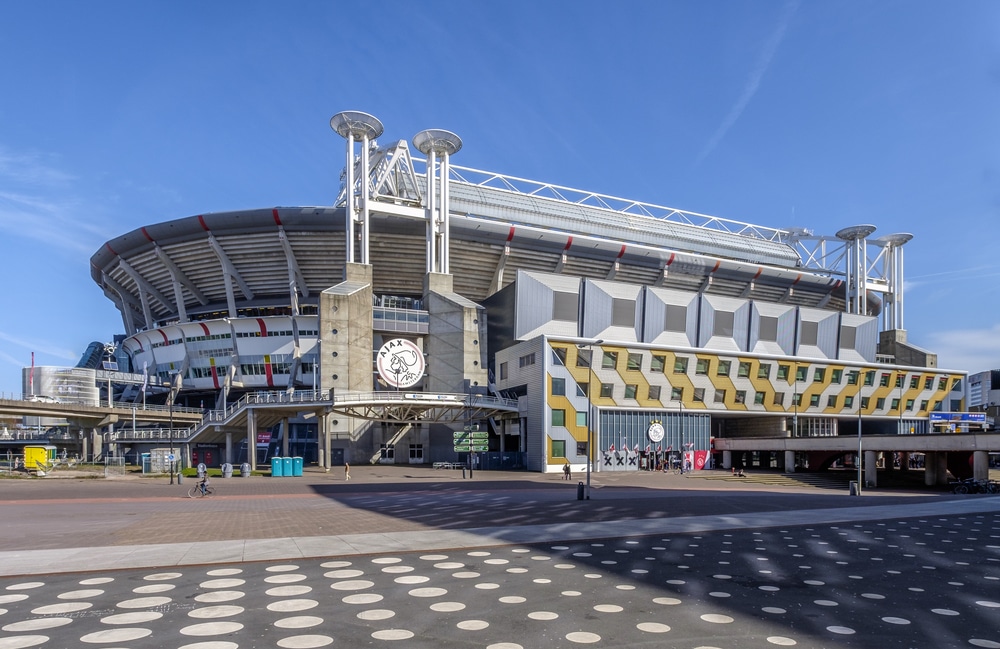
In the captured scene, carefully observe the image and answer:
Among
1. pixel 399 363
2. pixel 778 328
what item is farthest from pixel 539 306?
pixel 778 328

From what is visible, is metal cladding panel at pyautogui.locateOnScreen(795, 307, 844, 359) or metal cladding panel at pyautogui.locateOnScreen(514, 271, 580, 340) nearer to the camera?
metal cladding panel at pyautogui.locateOnScreen(514, 271, 580, 340)

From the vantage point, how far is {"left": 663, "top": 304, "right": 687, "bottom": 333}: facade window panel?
82.3 metres

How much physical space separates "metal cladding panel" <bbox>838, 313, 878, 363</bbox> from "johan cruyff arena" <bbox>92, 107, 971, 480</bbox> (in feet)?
1.04

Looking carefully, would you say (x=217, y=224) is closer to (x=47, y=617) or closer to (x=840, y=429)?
(x=47, y=617)

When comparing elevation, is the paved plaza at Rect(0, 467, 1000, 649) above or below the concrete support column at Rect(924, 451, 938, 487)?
above

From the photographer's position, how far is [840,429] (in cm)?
8762

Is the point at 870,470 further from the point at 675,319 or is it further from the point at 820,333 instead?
the point at 820,333

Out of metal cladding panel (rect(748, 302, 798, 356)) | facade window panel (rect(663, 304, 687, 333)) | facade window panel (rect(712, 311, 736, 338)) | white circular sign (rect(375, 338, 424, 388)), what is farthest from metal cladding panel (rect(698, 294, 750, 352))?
white circular sign (rect(375, 338, 424, 388))

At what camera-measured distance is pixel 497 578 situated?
13.6 m

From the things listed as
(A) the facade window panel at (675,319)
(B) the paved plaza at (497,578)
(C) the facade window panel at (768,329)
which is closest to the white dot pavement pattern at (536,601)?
(B) the paved plaza at (497,578)

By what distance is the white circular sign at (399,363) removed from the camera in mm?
62594

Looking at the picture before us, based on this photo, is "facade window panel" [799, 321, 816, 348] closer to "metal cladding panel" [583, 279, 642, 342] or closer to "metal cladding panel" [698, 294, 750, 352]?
"metal cladding panel" [698, 294, 750, 352]

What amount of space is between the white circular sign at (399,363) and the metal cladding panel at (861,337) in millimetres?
62451

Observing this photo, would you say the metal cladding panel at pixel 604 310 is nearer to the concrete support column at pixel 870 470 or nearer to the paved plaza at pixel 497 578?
the concrete support column at pixel 870 470
